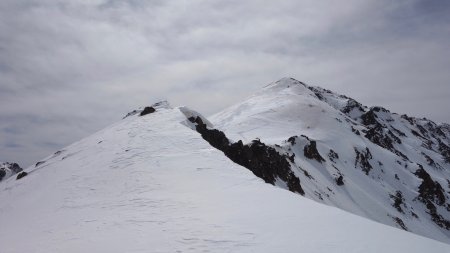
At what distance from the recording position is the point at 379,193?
7150 cm

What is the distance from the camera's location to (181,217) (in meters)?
8.70

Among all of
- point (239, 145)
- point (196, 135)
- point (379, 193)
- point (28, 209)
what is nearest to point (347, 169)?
point (379, 193)

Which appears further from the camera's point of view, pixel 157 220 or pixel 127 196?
pixel 127 196

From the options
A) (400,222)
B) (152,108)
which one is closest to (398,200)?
(400,222)

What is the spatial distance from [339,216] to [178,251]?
3733mm

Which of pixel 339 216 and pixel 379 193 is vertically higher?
pixel 339 216

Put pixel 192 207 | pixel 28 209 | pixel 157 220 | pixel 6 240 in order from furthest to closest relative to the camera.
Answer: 1. pixel 28 209
2. pixel 6 240
3. pixel 192 207
4. pixel 157 220

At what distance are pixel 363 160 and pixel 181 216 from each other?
79.4 m

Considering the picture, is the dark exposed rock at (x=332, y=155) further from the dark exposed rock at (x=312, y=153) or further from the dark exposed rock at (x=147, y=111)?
the dark exposed rock at (x=147, y=111)

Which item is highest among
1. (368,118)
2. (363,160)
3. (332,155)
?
(368,118)

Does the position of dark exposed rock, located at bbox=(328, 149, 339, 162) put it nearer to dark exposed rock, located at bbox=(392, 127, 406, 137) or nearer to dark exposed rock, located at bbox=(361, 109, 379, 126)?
dark exposed rock, located at bbox=(361, 109, 379, 126)

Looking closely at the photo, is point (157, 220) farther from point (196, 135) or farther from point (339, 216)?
point (196, 135)

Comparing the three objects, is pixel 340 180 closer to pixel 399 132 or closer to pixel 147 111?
pixel 147 111

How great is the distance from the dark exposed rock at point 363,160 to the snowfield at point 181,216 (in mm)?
69492
